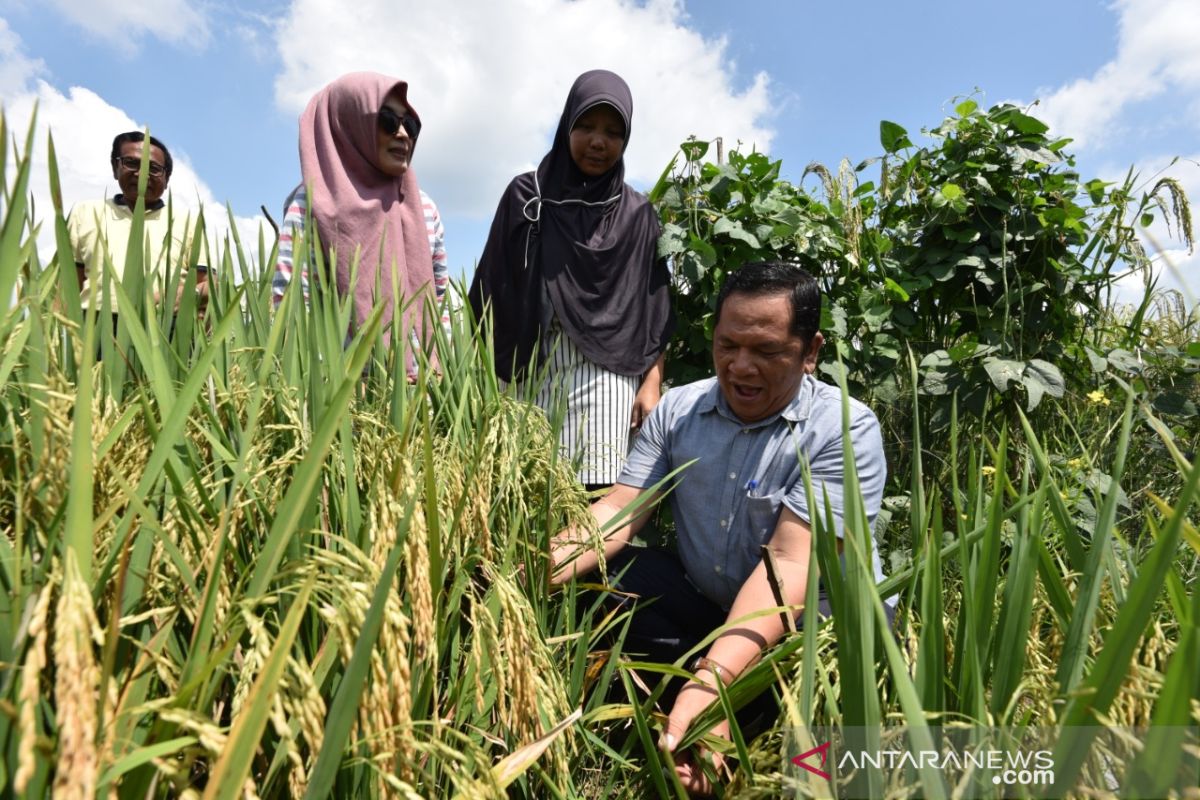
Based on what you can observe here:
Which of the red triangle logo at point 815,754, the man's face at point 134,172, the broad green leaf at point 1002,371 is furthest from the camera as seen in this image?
the man's face at point 134,172

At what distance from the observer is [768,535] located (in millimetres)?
2037

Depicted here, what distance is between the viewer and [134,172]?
3285 mm

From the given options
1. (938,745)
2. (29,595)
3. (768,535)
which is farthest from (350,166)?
(938,745)

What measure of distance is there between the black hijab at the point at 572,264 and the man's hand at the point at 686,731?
162 centimetres

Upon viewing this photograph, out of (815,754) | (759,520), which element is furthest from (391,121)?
(815,754)

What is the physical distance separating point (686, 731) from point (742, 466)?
0.96 meters

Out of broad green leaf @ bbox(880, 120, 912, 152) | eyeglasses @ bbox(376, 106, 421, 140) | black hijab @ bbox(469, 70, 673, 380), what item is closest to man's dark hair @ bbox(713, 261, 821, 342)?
black hijab @ bbox(469, 70, 673, 380)

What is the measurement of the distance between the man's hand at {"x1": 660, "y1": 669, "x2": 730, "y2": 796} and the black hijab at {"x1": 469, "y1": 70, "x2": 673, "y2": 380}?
1620mm

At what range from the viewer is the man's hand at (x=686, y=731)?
1.25 meters

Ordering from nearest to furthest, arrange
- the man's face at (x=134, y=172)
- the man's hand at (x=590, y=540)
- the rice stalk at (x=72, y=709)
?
the rice stalk at (x=72, y=709), the man's hand at (x=590, y=540), the man's face at (x=134, y=172)

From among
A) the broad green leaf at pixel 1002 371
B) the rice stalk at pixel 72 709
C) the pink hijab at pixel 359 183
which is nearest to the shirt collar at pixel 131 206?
the pink hijab at pixel 359 183

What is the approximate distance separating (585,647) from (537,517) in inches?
10.6

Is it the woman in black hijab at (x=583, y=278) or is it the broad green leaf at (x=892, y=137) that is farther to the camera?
the broad green leaf at (x=892, y=137)

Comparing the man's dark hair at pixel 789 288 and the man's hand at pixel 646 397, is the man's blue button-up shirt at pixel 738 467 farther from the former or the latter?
the man's hand at pixel 646 397
